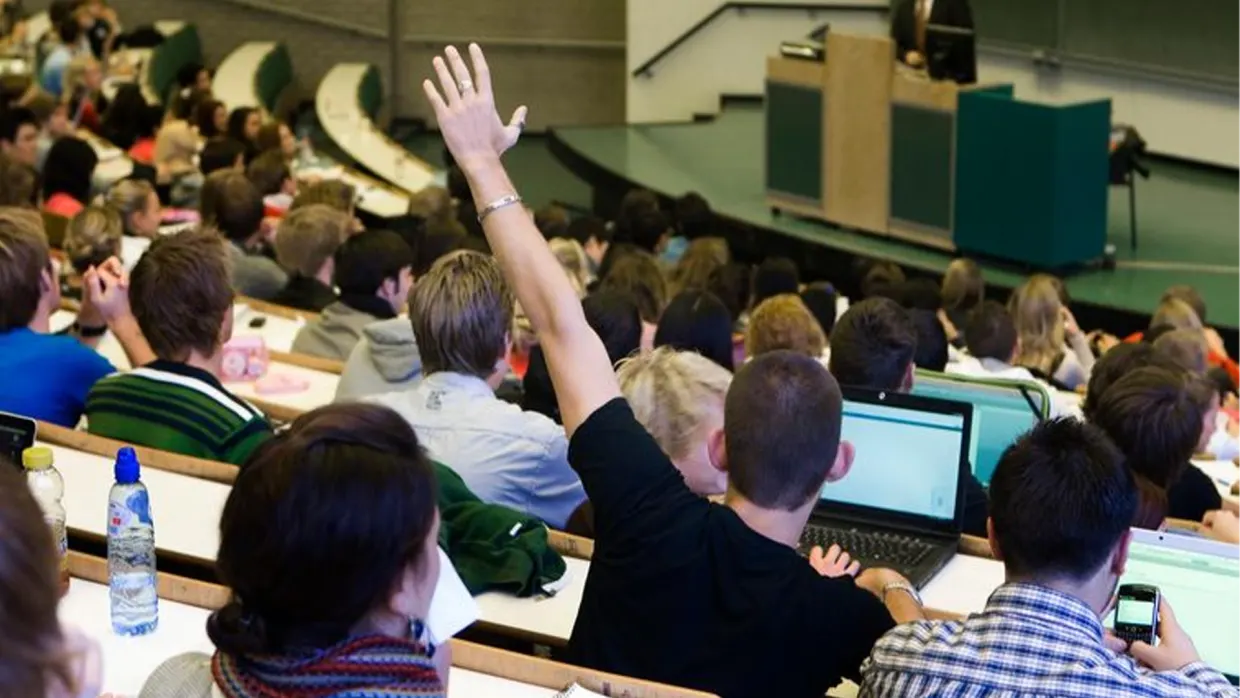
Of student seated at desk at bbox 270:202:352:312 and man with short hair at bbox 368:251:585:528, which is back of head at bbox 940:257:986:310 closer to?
student seated at desk at bbox 270:202:352:312

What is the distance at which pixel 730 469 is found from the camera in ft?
8.51

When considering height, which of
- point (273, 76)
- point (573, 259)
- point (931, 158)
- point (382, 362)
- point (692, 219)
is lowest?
point (273, 76)

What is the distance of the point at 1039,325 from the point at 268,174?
3.87 metres

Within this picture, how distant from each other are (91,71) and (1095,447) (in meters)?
9.74

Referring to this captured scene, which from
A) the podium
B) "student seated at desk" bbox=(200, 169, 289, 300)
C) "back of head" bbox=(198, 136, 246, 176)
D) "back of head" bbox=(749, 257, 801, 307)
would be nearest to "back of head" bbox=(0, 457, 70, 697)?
"student seated at desk" bbox=(200, 169, 289, 300)

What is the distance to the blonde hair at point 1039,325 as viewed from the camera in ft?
19.0

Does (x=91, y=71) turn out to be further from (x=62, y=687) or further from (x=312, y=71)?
(x=62, y=687)

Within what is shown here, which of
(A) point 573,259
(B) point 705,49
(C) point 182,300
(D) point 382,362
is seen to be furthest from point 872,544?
(B) point 705,49

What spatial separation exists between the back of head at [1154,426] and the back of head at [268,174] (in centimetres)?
530

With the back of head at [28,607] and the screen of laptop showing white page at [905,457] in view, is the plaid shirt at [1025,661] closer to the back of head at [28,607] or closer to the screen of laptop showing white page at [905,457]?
the screen of laptop showing white page at [905,457]

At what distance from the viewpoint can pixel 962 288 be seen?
21.9 ft

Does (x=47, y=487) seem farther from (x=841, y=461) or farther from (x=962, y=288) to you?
(x=962, y=288)

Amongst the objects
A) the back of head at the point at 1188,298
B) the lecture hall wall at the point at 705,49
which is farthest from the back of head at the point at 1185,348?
the lecture hall wall at the point at 705,49

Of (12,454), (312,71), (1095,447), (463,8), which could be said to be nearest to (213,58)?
(312,71)
